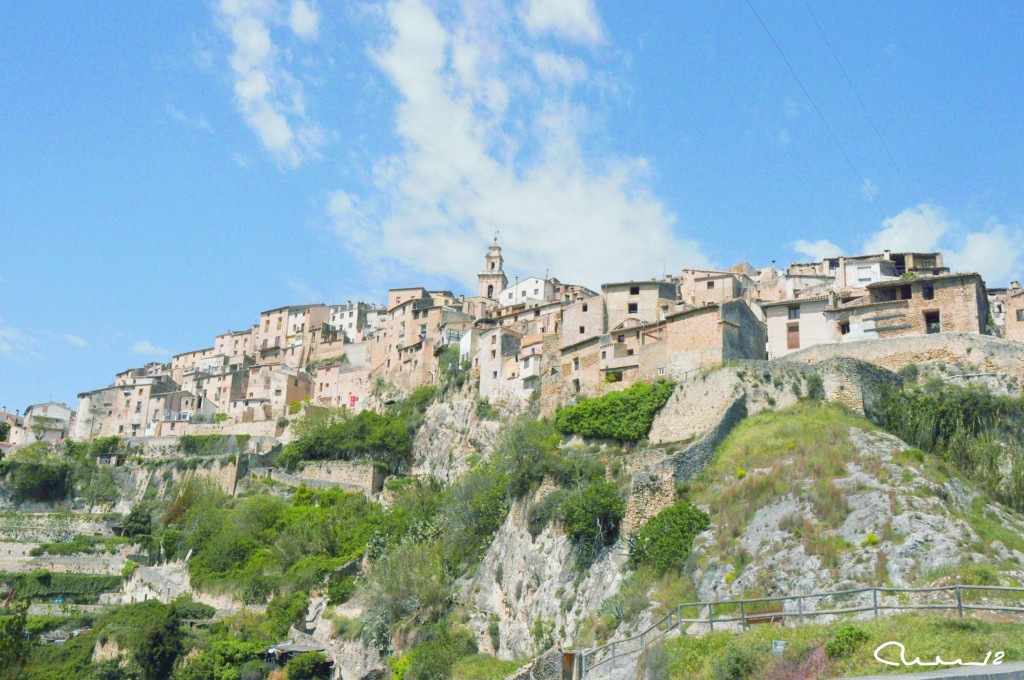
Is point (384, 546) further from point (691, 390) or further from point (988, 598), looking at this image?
point (988, 598)

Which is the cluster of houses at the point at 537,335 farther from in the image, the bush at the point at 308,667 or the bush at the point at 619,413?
the bush at the point at 308,667

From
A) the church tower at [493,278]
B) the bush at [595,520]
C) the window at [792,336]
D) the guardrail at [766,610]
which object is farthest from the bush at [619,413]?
the church tower at [493,278]

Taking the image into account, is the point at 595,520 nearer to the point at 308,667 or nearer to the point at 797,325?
the point at 308,667

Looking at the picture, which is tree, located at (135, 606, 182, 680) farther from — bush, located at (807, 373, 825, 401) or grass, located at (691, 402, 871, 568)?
bush, located at (807, 373, 825, 401)

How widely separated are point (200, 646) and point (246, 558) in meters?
8.28

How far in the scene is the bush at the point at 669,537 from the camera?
3083 cm

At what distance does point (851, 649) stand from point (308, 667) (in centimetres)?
2768

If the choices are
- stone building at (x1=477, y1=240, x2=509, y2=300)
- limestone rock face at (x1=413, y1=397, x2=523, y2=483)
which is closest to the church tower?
stone building at (x1=477, y1=240, x2=509, y2=300)

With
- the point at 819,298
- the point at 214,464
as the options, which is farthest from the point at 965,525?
the point at 214,464

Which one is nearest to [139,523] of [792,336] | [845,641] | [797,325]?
[792,336]

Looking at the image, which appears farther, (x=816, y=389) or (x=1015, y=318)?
(x=1015, y=318)

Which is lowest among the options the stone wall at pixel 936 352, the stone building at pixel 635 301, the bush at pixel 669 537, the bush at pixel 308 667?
the bush at pixel 308 667

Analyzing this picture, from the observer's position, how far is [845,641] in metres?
18.5

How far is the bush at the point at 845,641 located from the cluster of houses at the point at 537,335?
24513 millimetres
